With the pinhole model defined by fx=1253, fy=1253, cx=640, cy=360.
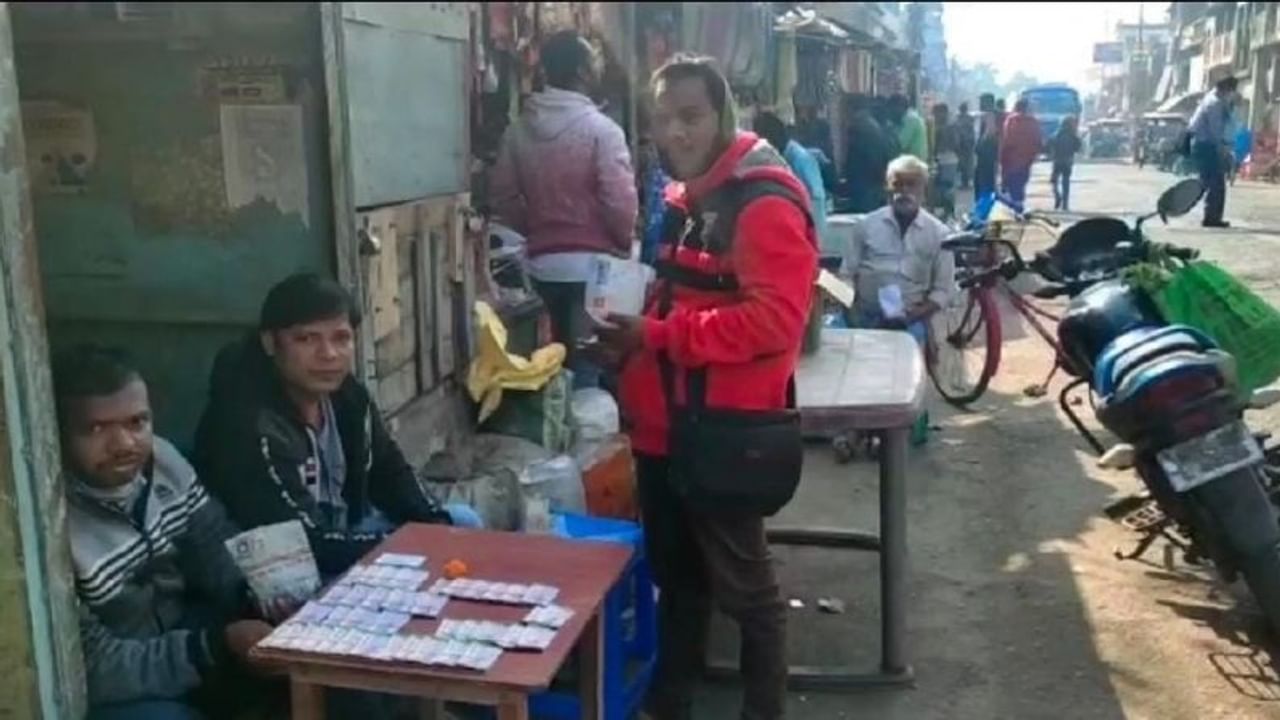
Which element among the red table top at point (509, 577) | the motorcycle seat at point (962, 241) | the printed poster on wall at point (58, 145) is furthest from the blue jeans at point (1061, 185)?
the printed poster on wall at point (58, 145)

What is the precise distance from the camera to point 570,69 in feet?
15.3

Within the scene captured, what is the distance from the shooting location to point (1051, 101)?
7453 mm

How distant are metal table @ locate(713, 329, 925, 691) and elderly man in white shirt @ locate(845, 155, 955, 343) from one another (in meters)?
1.82

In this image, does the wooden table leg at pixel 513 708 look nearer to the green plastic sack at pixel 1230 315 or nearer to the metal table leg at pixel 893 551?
the metal table leg at pixel 893 551

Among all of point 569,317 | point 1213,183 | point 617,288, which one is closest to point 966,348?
point 1213,183

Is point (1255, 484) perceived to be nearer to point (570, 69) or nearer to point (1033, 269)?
point (1033, 269)

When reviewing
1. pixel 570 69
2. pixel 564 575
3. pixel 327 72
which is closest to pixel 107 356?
pixel 564 575

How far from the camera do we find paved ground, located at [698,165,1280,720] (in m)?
3.40

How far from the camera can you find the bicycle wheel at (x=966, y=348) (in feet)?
20.9

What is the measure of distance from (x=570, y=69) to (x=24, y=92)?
1.90 m

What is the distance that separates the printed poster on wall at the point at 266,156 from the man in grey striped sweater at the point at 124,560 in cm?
108

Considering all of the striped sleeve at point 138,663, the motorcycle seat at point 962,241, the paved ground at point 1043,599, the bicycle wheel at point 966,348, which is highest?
the motorcycle seat at point 962,241

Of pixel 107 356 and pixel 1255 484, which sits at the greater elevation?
pixel 107 356

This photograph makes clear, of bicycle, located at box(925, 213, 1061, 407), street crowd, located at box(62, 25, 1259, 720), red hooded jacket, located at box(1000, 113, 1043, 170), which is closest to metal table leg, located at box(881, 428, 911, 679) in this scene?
street crowd, located at box(62, 25, 1259, 720)
